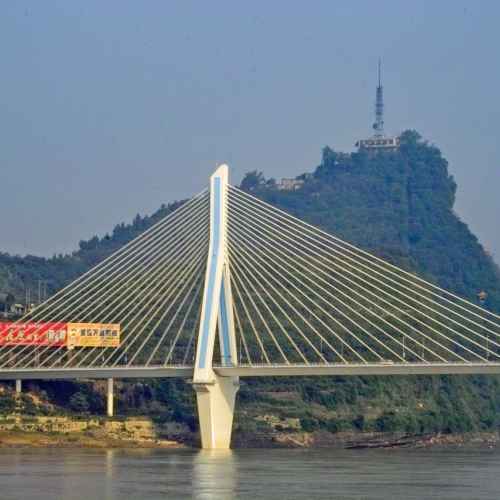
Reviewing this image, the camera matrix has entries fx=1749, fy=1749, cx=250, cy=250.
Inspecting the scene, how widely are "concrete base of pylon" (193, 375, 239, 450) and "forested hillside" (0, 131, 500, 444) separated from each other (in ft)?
35.6

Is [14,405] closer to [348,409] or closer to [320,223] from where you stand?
[348,409]

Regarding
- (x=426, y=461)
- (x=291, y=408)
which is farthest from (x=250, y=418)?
(x=426, y=461)

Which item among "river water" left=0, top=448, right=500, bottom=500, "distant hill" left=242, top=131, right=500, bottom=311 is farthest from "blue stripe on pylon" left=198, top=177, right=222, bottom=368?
"distant hill" left=242, top=131, right=500, bottom=311

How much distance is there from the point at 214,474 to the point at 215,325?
9842 mm

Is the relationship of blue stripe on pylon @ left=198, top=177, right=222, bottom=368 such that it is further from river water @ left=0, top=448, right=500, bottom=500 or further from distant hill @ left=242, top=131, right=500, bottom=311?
distant hill @ left=242, top=131, right=500, bottom=311

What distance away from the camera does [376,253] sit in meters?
105

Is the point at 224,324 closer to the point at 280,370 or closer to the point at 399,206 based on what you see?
the point at 280,370

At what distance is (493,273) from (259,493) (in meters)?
88.8

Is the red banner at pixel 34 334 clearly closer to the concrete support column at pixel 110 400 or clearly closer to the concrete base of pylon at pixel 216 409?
the concrete support column at pixel 110 400

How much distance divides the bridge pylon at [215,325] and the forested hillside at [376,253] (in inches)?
464

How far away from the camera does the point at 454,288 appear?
403 ft

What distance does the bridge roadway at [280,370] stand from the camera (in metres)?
56.4

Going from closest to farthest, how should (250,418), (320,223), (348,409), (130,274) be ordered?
(130,274) < (250,418) < (348,409) < (320,223)

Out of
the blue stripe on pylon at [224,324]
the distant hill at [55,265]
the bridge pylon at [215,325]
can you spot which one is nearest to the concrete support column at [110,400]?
the bridge pylon at [215,325]
